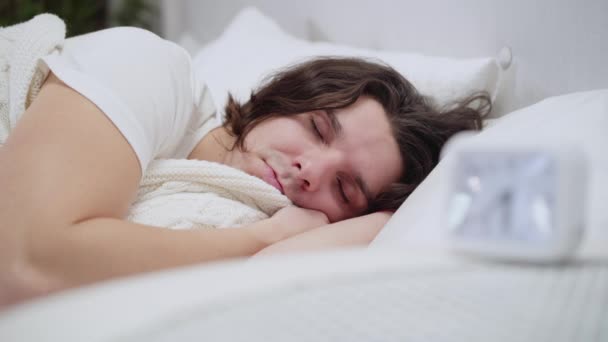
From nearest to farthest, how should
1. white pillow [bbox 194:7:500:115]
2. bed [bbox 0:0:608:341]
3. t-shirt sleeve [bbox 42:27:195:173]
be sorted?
bed [bbox 0:0:608:341] < t-shirt sleeve [bbox 42:27:195:173] < white pillow [bbox 194:7:500:115]

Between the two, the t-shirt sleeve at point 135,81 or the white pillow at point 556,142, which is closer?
the white pillow at point 556,142

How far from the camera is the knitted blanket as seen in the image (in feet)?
3.37

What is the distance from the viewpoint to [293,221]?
111cm

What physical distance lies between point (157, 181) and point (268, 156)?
22 centimetres

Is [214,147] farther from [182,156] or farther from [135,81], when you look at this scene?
[135,81]

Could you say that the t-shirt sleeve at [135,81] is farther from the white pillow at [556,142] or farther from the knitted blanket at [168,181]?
the white pillow at [556,142]

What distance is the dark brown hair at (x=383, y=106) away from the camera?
4.05ft

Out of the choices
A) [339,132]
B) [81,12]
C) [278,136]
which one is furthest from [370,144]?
[81,12]

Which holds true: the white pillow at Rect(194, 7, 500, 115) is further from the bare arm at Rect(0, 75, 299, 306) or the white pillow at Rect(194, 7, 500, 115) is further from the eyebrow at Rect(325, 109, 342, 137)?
the bare arm at Rect(0, 75, 299, 306)

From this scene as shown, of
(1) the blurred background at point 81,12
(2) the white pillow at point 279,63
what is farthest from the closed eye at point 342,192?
(1) the blurred background at point 81,12

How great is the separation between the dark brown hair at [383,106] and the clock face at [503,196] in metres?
0.67

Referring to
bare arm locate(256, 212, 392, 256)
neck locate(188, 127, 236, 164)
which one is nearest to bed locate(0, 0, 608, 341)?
bare arm locate(256, 212, 392, 256)

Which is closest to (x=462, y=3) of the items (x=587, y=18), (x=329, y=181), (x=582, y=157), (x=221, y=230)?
(x=587, y=18)

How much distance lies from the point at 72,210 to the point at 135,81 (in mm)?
286
